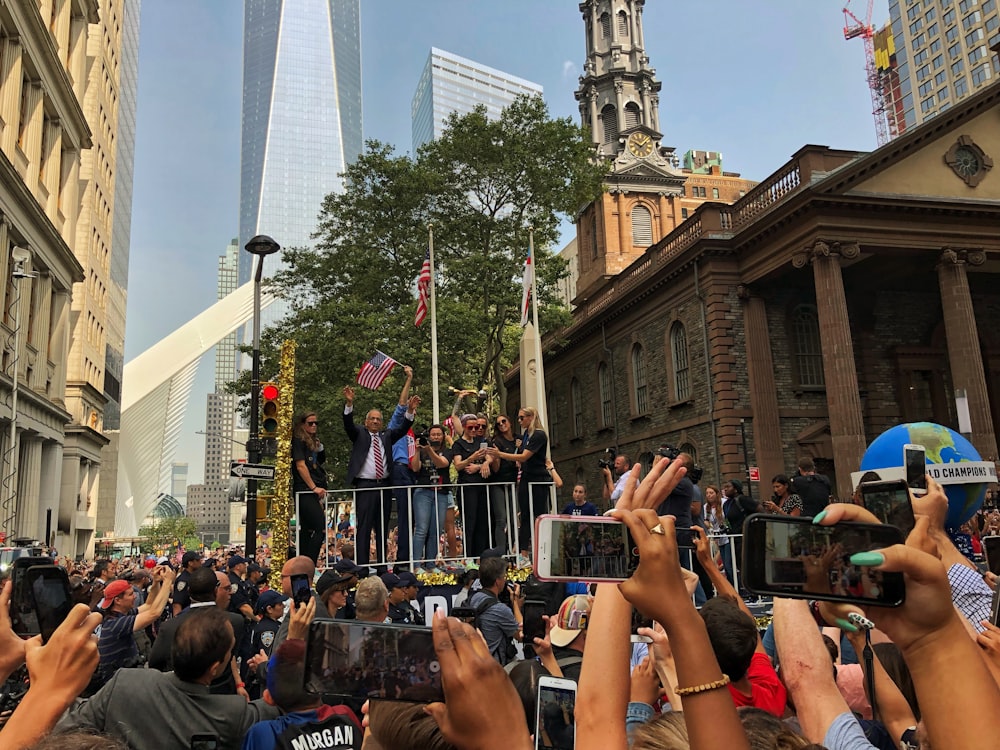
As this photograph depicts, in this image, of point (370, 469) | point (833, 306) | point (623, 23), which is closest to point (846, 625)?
point (370, 469)

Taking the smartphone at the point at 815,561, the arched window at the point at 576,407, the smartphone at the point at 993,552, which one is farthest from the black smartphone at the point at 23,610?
the arched window at the point at 576,407

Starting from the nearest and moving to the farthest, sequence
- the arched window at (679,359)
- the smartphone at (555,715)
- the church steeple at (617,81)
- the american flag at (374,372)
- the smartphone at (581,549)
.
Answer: the smartphone at (581,549), the smartphone at (555,715), the american flag at (374,372), the arched window at (679,359), the church steeple at (617,81)

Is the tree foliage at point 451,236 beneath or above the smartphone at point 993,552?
above

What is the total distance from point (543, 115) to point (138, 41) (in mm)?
66093

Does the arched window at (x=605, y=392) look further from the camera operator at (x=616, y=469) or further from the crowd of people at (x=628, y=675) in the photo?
the crowd of people at (x=628, y=675)

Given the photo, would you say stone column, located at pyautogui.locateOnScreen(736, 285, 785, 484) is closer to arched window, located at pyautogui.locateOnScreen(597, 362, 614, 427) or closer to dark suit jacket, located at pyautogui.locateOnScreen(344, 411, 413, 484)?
arched window, located at pyautogui.locateOnScreen(597, 362, 614, 427)

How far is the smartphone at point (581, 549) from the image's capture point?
200 cm

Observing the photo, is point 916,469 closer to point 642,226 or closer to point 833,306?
point 833,306

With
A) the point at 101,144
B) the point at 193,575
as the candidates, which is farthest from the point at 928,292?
the point at 101,144

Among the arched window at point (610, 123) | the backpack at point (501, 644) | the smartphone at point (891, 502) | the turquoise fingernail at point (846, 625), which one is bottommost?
the backpack at point (501, 644)

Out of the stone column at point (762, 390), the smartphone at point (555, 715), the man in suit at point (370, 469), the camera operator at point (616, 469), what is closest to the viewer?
the smartphone at point (555, 715)

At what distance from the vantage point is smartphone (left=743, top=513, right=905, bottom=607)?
1.38 metres

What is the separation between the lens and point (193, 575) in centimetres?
627

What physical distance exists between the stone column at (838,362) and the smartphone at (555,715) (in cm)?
2364
